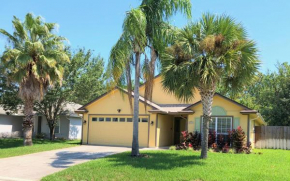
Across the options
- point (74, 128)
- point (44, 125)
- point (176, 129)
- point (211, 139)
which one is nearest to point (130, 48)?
point (211, 139)

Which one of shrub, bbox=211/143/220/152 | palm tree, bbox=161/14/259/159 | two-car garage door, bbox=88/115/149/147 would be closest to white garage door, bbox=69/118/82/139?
two-car garage door, bbox=88/115/149/147

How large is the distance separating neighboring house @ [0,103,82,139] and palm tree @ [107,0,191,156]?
15.6 metres

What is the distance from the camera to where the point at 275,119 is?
30.4 m

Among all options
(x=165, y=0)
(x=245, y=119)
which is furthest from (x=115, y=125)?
(x=165, y=0)

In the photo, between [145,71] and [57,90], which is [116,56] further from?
[57,90]

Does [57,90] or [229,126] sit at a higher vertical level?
[57,90]

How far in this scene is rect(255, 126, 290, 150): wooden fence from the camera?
827 inches

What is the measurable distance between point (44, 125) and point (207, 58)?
75.7 feet

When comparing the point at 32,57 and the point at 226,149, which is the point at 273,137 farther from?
the point at 32,57

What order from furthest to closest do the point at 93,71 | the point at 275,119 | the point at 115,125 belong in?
the point at 275,119 → the point at 93,71 → the point at 115,125

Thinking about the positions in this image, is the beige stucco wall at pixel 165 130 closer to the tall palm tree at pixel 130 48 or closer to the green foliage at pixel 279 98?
the tall palm tree at pixel 130 48

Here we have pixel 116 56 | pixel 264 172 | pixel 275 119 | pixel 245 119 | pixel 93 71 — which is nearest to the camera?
pixel 264 172

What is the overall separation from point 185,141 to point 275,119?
681 inches

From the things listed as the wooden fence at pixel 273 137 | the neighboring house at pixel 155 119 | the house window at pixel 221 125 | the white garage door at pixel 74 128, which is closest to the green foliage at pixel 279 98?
the wooden fence at pixel 273 137
